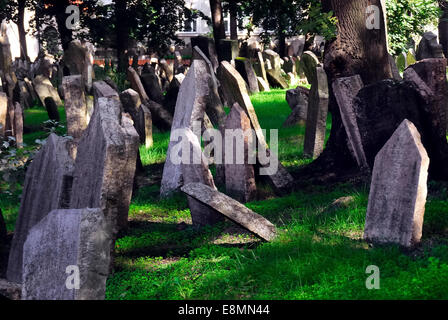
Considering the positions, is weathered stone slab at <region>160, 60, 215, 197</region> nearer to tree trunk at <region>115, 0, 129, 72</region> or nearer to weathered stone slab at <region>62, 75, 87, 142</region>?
weathered stone slab at <region>62, 75, 87, 142</region>

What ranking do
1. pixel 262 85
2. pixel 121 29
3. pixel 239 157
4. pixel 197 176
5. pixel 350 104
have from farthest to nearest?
pixel 121 29 → pixel 262 85 → pixel 350 104 → pixel 239 157 → pixel 197 176

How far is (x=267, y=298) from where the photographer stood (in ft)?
13.6

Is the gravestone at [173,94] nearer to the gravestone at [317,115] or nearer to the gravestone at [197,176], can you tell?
the gravestone at [317,115]

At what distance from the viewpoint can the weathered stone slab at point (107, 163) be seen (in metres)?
4.67

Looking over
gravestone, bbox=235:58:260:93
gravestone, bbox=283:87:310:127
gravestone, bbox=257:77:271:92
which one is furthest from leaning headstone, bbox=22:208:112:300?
gravestone, bbox=257:77:271:92

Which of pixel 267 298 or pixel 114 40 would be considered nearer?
pixel 267 298

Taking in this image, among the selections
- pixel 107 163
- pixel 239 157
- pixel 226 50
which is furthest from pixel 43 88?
pixel 107 163

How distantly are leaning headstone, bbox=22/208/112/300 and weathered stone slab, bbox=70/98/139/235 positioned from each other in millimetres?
1003

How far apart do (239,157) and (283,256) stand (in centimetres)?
245

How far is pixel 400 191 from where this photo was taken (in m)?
4.82

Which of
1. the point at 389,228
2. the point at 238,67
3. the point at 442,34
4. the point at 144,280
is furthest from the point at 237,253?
the point at 442,34

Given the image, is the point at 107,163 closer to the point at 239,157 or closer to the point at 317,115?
the point at 239,157

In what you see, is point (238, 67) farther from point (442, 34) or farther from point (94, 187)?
point (94, 187)

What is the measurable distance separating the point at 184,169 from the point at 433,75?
2.97 meters
